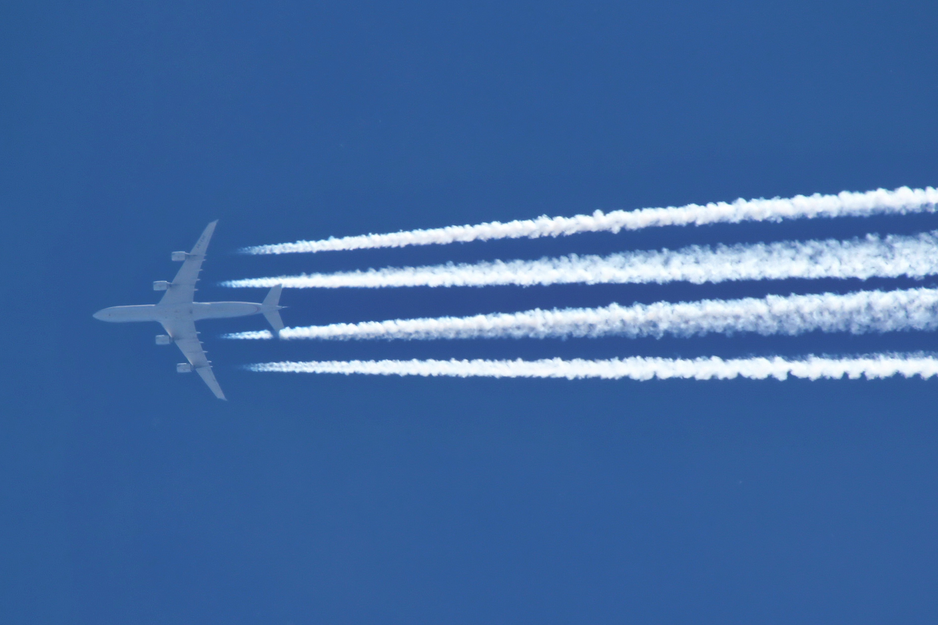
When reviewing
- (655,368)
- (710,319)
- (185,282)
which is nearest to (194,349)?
(185,282)

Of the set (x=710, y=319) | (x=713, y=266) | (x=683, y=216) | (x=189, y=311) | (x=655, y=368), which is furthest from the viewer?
(x=189, y=311)

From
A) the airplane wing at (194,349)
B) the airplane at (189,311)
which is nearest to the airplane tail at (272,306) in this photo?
the airplane at (189,311)

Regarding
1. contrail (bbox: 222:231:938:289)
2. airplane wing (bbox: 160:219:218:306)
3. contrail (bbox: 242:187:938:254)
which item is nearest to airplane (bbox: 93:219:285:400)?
airplane wing (bbox: 160:219:218:306)

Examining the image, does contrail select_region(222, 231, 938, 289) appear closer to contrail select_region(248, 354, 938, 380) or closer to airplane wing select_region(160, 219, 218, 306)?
contrail select_region(248, 354, 938, 380)

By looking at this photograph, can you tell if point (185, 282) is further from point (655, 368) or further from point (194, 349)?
point (655, 368)

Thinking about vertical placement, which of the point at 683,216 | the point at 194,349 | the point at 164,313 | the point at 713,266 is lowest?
the point at 194,349

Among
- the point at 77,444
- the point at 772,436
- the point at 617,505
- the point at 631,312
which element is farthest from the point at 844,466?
the point at 77,444
